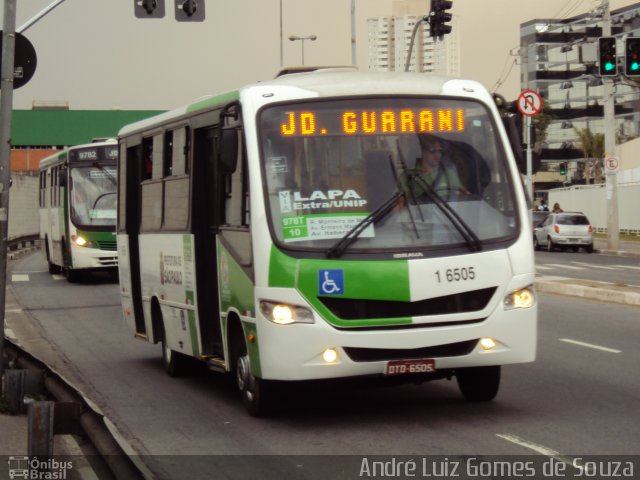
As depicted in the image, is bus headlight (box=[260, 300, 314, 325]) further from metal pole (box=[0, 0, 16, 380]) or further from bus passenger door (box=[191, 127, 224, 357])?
metal pole (box=[0, 0, 16, 380])

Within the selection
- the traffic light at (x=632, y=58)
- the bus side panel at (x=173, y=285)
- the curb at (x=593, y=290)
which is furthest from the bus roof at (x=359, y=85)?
the traffic light at (x=632, y=58)

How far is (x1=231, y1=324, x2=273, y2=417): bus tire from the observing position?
33.1 feet

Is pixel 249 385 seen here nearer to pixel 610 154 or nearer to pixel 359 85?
pixel 359 85

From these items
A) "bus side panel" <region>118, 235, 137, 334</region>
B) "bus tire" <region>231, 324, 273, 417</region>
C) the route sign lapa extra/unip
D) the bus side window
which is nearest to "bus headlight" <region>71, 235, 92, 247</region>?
→ "bus side panel" <region>118, 235, 137, 334</region>

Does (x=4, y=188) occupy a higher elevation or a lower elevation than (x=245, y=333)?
higher

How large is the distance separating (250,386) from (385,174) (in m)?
1.95

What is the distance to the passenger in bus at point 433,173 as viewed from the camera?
32.4ft

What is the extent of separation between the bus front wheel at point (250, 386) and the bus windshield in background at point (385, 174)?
1.18 meters

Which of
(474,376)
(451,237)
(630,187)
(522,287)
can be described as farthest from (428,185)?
(630,187)

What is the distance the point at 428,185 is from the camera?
32.4ft

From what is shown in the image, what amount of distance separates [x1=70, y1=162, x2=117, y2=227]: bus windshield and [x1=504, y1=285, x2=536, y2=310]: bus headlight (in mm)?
21739

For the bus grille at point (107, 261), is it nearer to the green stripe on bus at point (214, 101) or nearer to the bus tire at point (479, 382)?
the green stripe on bus at point (214, 101)

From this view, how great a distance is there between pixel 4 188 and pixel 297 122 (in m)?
2.91

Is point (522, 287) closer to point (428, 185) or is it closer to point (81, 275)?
point (428, 185)
